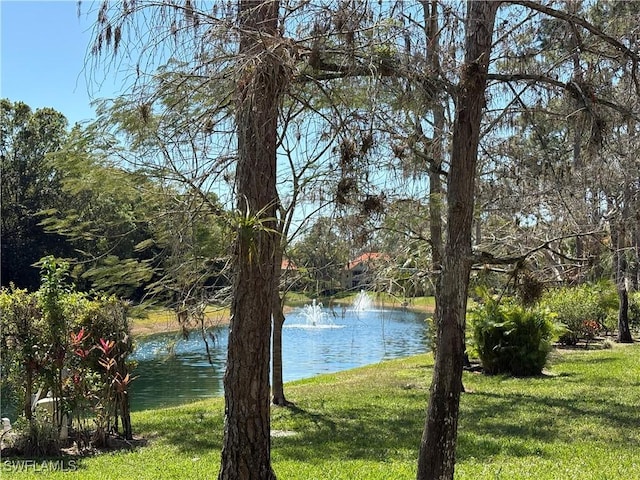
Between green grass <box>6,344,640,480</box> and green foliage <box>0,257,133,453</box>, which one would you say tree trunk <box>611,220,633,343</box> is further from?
green foliage <box>0,257,133,453</box>

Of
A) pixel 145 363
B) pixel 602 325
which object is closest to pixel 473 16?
pixel 145 363

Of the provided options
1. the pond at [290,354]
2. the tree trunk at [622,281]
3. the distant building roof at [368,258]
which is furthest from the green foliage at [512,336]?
the distant building roof at [368,258]

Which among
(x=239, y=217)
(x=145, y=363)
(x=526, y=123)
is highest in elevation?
(x=526, y=123)

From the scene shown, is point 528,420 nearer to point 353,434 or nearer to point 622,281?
point 353,434

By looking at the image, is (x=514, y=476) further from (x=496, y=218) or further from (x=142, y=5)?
(x=496, y=218)

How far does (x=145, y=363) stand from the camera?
2072 cm

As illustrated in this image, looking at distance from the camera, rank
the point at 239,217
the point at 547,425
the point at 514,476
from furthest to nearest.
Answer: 1. the point at 547,425
2. the point at 514,476
3. the point at 239,217

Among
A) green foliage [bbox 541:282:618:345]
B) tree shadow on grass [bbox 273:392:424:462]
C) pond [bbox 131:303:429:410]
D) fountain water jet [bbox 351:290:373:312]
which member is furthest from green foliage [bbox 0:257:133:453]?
green foliage [bbox 541:282:618:345]

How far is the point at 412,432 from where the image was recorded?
880cm

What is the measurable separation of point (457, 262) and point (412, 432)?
512cm

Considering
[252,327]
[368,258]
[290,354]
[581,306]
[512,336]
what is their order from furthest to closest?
[290,354] → [581,306] → [512,336] → [368,258] → [252,327]

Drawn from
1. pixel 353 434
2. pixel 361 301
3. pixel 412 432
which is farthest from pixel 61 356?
pixel 361 301

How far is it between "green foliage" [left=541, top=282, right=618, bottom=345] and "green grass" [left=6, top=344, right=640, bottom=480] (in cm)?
574

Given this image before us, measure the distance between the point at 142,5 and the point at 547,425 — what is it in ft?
25.0
